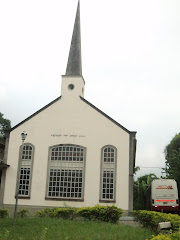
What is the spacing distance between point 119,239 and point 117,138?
1433 centimetres

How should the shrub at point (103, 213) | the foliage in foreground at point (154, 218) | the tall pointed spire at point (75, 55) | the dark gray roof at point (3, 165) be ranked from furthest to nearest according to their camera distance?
the tall pointed spire at point (75, 55) → the dark gray roof at point (3, 165) → the shrub at point (103, 213) → the foliage in foreground at point (154, 218)

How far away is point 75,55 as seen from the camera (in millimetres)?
28766

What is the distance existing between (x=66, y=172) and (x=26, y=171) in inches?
133

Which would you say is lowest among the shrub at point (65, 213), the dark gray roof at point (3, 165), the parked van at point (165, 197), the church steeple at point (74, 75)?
the shrub at point (65, 213)

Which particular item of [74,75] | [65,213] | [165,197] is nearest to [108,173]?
[165,197]

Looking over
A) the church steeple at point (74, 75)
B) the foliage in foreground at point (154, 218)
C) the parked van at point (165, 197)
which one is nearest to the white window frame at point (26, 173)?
the church steeple at point (74, 75)

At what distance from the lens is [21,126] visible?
25875mm

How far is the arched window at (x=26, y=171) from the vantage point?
79.5 ft

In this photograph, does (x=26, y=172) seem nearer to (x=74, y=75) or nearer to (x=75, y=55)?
(x=74, y=75)

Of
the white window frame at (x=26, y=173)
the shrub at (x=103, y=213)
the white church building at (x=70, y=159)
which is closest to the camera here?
the shrub at (x=103, y=213)

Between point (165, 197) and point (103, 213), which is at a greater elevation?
point (165, 197)

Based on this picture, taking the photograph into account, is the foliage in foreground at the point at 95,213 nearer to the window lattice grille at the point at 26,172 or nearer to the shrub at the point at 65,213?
the shrub at the point at 65,213

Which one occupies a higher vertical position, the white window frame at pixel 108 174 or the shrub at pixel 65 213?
the white window frame at pixel 108 174

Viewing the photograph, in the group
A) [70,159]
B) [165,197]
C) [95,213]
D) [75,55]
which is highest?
[75,55]
